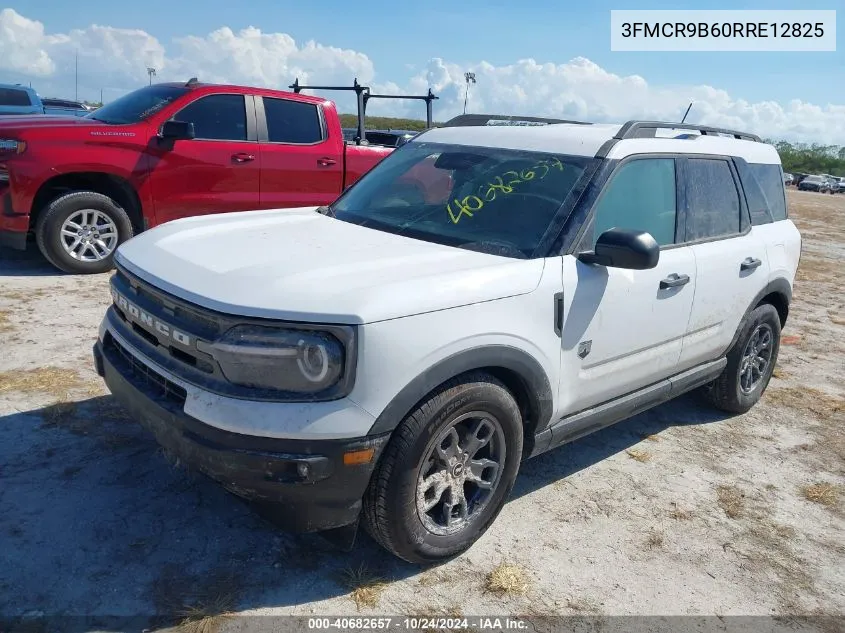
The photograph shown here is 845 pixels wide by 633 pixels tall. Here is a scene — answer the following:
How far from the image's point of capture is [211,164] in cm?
727

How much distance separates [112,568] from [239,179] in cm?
530

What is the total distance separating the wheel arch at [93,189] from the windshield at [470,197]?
12.1ft

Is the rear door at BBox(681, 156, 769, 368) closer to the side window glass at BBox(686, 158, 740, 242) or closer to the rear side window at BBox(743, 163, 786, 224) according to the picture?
the side window glass at BBox(686, 158, 740, 242)

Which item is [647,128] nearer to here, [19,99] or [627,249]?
[627,249]

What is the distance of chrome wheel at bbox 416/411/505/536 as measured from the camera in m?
2.89

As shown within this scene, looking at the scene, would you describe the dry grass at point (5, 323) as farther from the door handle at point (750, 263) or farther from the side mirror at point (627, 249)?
the door handle at point (750, 263)

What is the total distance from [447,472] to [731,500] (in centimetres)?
181

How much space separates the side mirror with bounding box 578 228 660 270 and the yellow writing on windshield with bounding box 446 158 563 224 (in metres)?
0.58

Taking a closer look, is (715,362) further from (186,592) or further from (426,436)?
(186,592)

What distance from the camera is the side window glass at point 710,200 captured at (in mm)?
4062

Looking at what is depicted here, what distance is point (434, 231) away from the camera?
3.49m

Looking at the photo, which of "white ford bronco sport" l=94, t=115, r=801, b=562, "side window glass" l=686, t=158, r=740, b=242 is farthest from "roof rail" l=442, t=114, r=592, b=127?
"side window glass" l=686, t=158, r=740, b=242

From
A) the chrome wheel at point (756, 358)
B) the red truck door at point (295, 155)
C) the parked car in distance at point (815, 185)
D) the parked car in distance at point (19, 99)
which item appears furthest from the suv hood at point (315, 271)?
the parked car in distance at point (815, 185)

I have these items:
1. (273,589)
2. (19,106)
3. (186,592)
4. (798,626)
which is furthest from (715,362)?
(19,106)
